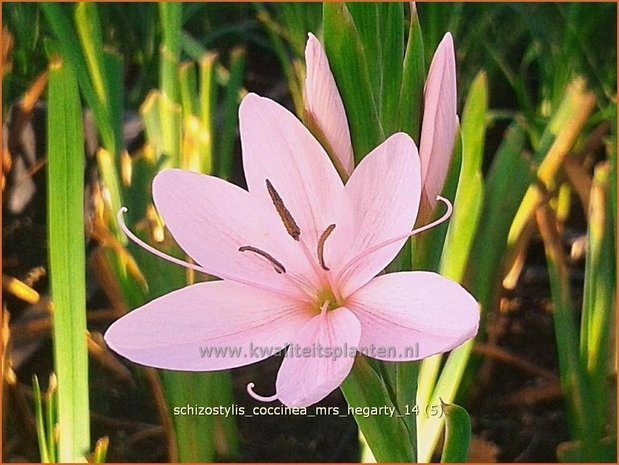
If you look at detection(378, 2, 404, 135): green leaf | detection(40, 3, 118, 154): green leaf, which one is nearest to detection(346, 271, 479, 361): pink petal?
detection(378, 2, 404, 135): green leaf

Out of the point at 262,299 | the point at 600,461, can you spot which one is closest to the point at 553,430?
the point at 600,461

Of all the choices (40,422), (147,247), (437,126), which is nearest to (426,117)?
(437,126)

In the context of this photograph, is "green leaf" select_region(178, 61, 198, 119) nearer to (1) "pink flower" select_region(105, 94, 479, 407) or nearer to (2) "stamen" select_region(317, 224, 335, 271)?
(1) "pink flower" select_region(105, 94, 479, 407)

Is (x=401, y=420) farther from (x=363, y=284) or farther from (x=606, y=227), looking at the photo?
(x=606, y=227)

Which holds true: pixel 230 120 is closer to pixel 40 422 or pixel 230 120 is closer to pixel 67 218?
pixel 67 218

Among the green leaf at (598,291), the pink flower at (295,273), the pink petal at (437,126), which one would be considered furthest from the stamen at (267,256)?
the green leaf at (598,291)

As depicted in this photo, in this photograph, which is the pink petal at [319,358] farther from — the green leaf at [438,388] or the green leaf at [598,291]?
the green leaf at [598,291]
